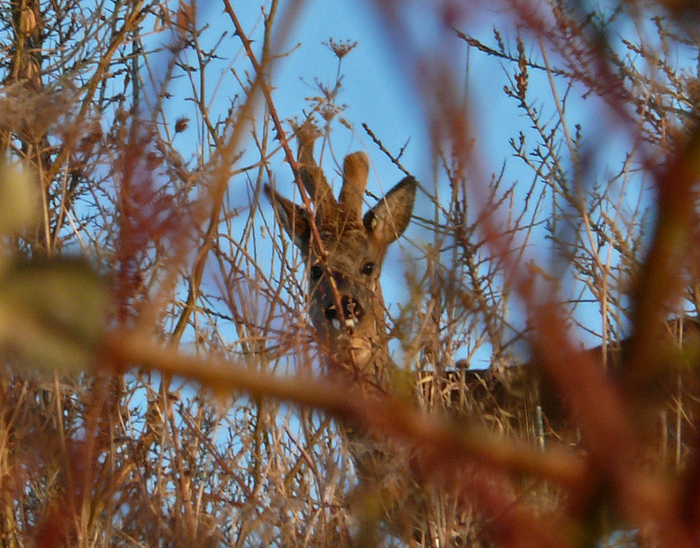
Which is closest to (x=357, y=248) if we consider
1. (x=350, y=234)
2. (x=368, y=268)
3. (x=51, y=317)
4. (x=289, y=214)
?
(x=350, y=234)

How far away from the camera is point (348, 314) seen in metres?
5.21

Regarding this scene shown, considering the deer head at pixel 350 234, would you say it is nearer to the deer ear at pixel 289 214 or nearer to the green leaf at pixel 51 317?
the deer ear at pixel 289 214

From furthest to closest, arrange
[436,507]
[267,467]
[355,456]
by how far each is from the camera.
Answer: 1. [355,456]
2. [267,467]
3. [436,507]

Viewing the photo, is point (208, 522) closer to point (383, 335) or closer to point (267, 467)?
point (267, 467)

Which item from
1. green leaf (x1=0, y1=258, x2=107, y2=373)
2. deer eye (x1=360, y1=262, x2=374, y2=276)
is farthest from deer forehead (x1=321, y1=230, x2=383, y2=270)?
green leaf (x1=0, y1=258, x2=107, y2=373)

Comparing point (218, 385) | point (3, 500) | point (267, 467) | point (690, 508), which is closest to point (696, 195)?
point (690, 508)

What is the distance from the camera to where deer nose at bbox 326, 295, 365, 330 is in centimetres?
395

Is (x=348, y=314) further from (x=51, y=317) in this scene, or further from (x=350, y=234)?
(x=51, y=317)

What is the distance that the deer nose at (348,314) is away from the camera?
3.95 meters

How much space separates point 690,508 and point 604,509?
6 cm

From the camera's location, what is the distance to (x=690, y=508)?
0.47 m

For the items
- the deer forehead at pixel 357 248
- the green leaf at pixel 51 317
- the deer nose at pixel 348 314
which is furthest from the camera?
the deer forehead at pixel 357 248

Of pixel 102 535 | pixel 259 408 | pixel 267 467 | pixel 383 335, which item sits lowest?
pixel 102 535

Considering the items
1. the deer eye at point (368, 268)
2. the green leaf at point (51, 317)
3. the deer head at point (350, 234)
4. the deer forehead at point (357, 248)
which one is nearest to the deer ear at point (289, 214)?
the deer head at point (350, 234)
